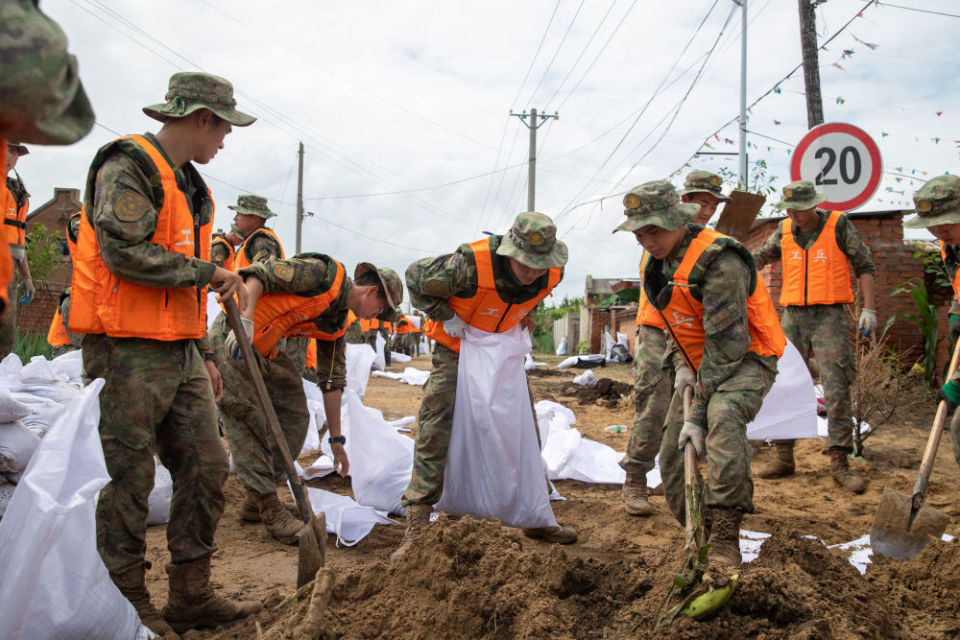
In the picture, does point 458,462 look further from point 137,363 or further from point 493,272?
point 137,363

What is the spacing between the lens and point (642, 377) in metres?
4.29

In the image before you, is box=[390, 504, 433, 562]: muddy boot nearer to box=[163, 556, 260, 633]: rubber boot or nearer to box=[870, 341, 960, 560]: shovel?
box=[163, 556, 260, 633]: rubber boot

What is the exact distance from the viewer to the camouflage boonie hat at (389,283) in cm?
355

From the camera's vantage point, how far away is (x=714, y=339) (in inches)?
113

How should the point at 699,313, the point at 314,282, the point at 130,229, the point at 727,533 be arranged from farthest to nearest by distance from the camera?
1. the point at 314,282
2. the point at 699,313
3. the point at 727,533
4. the point at 130,229

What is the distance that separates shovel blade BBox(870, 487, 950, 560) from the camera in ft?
9.45

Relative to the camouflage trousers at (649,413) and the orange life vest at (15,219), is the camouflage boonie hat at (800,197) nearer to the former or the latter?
the camouflage trousers at (649,413)

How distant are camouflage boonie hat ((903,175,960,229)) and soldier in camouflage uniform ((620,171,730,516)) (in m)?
1.10

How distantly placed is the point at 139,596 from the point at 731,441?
2219 mm

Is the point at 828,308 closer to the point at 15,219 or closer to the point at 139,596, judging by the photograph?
the point at 139,596

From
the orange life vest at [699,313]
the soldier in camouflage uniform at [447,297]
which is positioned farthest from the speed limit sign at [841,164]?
the soldier in camouflage uniform at [447,297]

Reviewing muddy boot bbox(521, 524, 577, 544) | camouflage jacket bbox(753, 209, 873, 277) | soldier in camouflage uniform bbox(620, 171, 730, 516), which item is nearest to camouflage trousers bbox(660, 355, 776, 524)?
muddy boot bbox(521, 524, 577, 544)

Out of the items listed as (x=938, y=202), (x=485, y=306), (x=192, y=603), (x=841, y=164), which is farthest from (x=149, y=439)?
(x=841, y=164)

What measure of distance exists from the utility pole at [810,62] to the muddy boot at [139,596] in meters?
7.83
